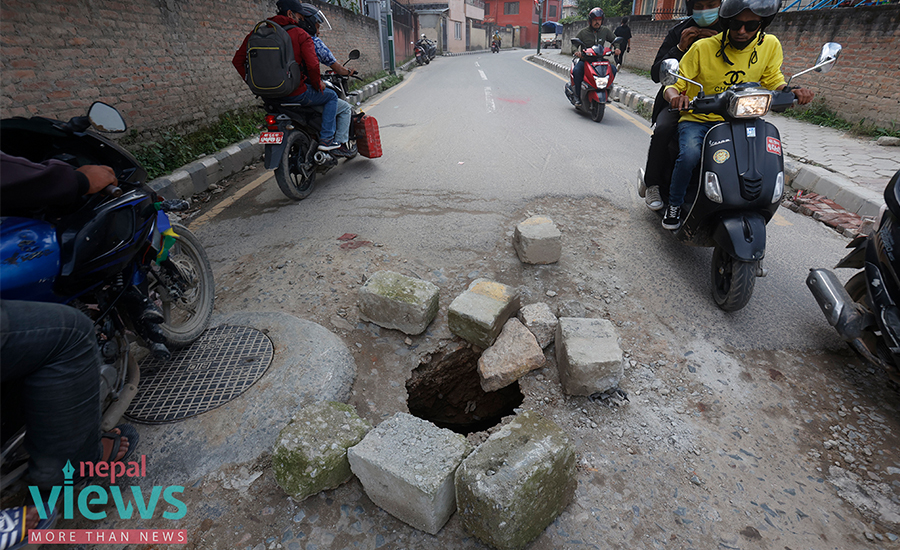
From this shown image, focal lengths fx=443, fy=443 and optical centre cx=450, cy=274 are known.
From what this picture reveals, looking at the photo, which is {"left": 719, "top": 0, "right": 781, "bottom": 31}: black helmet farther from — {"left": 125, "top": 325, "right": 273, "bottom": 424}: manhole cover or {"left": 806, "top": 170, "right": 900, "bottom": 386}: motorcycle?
{"left": 125, "top": 325, "right": 273, "bottom": 424}: manhole cover

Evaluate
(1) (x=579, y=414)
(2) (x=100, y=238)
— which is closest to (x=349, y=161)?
(2) (x=100, y=238)

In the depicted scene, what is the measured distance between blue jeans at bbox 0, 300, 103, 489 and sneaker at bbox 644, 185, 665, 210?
143 inches

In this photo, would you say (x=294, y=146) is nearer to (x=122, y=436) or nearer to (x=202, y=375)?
(x=202, y=375)

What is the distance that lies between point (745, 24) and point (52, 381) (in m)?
3.87

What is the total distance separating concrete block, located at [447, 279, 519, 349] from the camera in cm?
247

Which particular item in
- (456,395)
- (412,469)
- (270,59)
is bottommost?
(456,395)

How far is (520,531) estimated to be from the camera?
1.55m

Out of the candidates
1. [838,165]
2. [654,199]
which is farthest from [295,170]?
[838,165]

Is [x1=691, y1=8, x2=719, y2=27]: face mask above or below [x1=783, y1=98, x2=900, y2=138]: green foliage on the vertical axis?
above

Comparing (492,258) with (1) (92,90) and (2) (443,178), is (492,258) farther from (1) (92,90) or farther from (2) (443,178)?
(1) (92,90)

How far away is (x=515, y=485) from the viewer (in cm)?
153

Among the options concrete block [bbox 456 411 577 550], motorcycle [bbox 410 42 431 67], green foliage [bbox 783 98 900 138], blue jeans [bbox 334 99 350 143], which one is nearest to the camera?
concrete block [bbox 456 411 577 550]

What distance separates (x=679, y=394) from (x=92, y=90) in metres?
5.82

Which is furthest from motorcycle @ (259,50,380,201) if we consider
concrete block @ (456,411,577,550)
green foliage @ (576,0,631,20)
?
green foliage @ (576,0,631,20)
